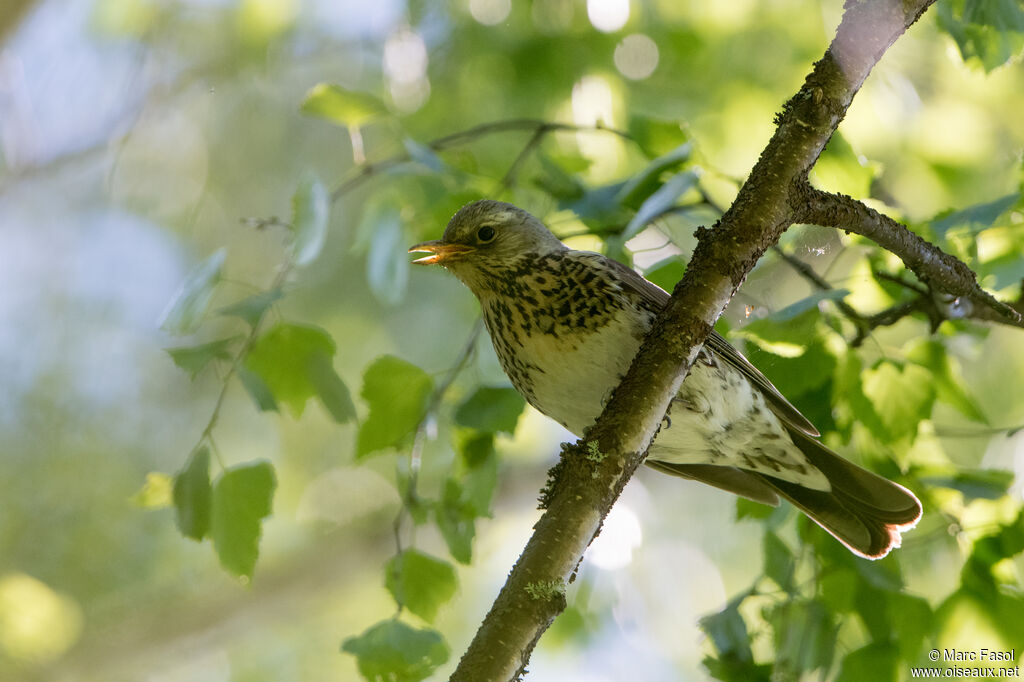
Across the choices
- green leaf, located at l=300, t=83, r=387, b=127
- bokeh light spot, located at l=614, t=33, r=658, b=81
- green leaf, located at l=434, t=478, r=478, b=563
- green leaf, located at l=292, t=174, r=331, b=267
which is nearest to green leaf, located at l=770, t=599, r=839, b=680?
A: green leaf, located at l=434, t=478, r=478, b=563

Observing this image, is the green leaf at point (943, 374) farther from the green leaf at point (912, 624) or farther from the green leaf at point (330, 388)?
the green leaf at point (330, 388)

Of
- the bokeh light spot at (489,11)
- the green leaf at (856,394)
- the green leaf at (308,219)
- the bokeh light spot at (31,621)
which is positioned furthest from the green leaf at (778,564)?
the bokeh light spot at (489,11)

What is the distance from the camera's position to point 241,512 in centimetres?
248

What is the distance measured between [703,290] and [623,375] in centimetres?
79

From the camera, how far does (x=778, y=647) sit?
291cm

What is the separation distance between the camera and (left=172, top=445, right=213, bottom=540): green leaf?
2479 mm

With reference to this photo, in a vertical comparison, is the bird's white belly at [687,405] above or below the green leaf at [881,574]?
above

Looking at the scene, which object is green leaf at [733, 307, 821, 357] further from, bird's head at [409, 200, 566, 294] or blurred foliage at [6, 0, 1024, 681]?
blurred foliage at [6, 0, 1024, 681]

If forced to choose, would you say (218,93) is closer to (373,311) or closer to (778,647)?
(373,311)

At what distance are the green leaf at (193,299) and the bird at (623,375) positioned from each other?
0.79 metres

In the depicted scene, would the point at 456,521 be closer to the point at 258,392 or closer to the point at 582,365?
the point at 582,365

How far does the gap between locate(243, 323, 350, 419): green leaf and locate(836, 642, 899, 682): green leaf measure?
5.35 ft

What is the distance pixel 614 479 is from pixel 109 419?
194 inches

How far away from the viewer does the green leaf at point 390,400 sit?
2.79 meters
